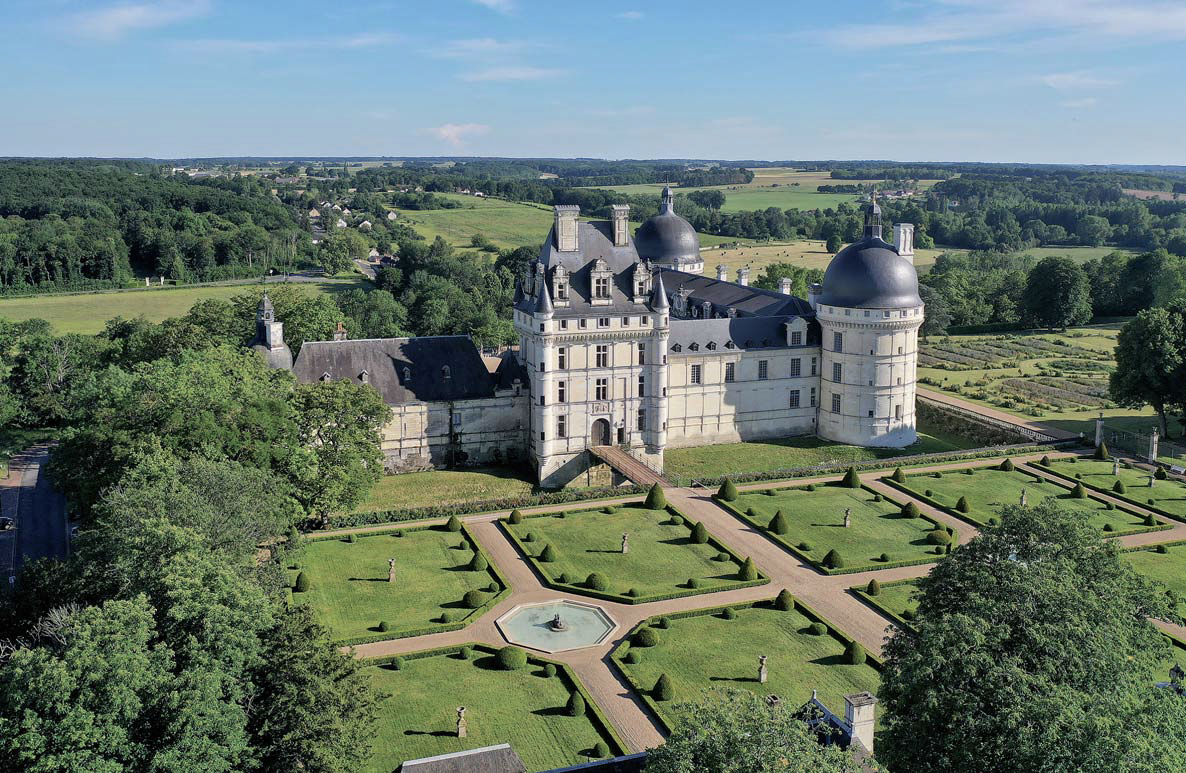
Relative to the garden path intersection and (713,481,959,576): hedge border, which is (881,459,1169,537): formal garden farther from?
(713,481,959,576): hedge border

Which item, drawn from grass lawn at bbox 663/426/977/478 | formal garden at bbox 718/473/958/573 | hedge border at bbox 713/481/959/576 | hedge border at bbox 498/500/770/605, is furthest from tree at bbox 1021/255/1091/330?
hedge border at bbox 498/500/770/605

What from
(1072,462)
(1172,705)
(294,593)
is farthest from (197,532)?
(1072,462)

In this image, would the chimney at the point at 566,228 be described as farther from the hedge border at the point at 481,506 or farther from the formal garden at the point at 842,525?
the formal garden at the point at 842,525

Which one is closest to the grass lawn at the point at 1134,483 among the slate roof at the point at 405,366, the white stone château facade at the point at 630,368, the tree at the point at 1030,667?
the white stone château facade at the point at 630,368

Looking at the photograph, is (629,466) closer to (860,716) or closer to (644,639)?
(644,639)

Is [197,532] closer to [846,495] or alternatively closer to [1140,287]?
[846,495]

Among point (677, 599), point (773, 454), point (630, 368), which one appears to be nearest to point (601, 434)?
point (630, 368)
